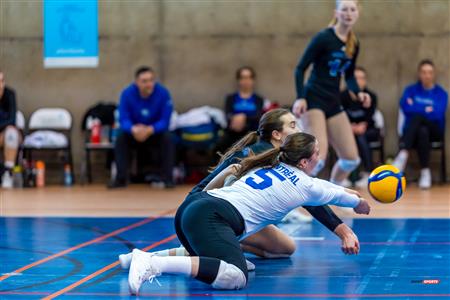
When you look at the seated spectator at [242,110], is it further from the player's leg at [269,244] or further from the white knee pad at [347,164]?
the player's leg at [269,244]

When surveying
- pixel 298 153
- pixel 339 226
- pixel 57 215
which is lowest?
pixel 57 215

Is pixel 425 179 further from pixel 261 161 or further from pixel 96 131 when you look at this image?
pixel 261 161

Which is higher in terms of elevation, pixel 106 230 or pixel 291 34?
pixel 291 34

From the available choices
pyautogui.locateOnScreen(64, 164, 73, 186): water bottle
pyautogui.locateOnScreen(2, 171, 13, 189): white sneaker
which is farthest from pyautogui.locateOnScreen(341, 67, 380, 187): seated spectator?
pyautogui.locateOnScreen(2, 171, 13, 189): white sneaker

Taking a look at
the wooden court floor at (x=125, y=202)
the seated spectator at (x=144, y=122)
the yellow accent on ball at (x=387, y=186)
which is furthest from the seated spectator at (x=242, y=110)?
the yellow accent on ball at (x=387, y=186)

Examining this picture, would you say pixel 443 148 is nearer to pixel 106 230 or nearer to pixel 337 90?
pixel 337 90

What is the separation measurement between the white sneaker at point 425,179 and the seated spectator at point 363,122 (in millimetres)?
694

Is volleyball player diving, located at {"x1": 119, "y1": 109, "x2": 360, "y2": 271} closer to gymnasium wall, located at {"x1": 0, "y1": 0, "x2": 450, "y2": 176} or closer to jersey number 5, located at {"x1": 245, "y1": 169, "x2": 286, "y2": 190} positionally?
jersey number 5, located at {"x1": 245, "y1": 169, "x2": 286, "y2": 190}

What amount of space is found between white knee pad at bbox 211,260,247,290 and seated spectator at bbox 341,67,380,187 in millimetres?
7359

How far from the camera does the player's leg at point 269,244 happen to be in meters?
6.12

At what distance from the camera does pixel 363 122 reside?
12.3 m

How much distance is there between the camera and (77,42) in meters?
13.5

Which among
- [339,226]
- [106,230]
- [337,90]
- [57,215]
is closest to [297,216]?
[337,90]

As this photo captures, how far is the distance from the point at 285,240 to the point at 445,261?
1.09m
